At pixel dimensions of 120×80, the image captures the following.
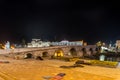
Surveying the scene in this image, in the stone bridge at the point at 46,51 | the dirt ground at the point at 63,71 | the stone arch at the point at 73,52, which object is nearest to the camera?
the dirt ground at the point at 63,71

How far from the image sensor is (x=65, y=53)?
88375 mm

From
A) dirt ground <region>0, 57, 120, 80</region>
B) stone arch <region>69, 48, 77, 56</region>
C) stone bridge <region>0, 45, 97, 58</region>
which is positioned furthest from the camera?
stone arch <region>69, 48, 77, 56</region>

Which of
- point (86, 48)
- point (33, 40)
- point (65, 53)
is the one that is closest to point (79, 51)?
point (86, 48)

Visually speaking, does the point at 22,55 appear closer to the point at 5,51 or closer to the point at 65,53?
the point at 5,51

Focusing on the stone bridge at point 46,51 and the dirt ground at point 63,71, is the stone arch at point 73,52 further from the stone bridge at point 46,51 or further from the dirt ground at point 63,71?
the dirt ground at point 63,71

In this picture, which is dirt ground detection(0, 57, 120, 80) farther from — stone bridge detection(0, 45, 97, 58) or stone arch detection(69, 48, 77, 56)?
stone arch detection(69, 48, 77, 56)

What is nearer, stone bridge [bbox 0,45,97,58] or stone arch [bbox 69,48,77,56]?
stone bridge [bbox 0,45,97,58]

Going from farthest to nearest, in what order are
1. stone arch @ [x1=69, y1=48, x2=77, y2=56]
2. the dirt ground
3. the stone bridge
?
stone arch @ [x1=69, y1=48, x2=77, y2=56] → the stone bridge → the dirt ground

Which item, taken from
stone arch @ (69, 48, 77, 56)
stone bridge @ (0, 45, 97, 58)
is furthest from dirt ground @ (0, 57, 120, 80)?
stone arch @ (69, 48, 77, 56)

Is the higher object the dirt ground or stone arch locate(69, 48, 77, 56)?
stone arch locate(69, 48, 77, 56)

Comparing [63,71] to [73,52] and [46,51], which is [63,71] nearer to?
[46,51]

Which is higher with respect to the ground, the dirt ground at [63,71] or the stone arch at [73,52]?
the stone arch at [73,52]

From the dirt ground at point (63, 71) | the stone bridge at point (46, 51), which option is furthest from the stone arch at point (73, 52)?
the dirt ground at point (63, 71)

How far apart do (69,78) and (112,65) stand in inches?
448
